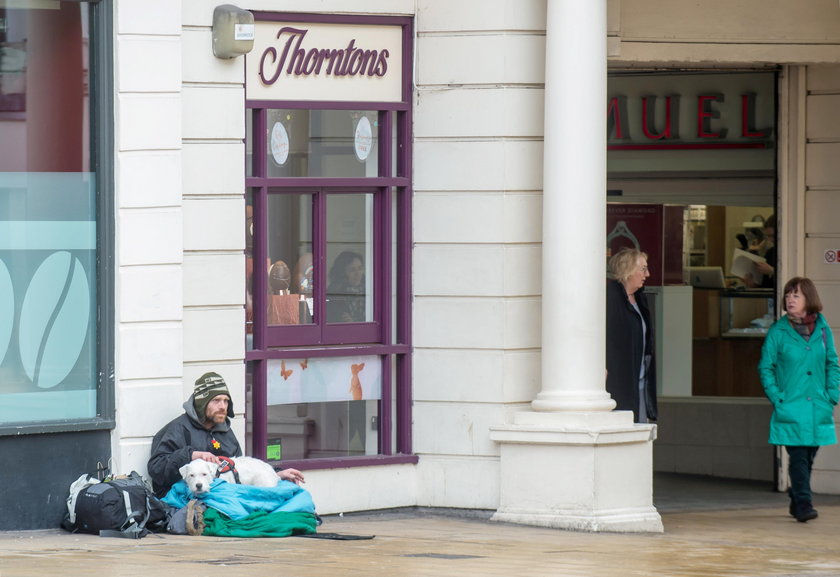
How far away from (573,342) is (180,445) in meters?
2.58

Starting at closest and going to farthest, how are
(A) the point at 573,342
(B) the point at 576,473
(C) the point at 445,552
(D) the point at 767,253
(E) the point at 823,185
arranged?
(C) the point at 445,552 → (B) the point at 576,473 → (A) the point at 573,342 → (E) the point at 823,185 → (D) the point at 767,253

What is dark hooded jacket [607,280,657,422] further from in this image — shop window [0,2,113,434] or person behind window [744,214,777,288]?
shop window [0,2,113,434]

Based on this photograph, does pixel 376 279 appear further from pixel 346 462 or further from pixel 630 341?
pixel 630 341

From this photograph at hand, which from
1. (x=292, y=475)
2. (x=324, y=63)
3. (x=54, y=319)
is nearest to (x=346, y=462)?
(x=292, y=475)

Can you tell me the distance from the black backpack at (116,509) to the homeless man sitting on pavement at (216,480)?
0.16 meters

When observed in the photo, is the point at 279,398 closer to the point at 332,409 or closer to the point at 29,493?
the point at 332,409

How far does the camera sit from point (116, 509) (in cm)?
945

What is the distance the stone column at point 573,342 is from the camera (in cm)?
1059

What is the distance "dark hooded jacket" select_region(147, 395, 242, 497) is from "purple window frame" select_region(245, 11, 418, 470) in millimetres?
773

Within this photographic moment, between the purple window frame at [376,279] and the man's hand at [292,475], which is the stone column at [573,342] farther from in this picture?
the man's hand at [292,475]

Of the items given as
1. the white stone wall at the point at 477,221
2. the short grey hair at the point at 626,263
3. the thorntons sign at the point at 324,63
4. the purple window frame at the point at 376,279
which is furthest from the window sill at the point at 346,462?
the thorntons sign at the point at 324,63

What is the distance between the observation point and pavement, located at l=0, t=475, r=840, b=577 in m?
8.29

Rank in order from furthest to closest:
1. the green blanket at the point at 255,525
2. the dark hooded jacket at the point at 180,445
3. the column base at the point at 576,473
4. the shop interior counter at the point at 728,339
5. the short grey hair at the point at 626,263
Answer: the shop interior counter at the point at 728,339
the short grey hair at the point at 626,263
the column base at the point at 576,473
the dark hooded jacket at the point at 180,445
the green blanket at the point at 255,525

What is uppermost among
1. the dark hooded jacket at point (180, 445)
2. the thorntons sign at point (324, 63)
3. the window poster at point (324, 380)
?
the thorntons sign at point (324, 63)
